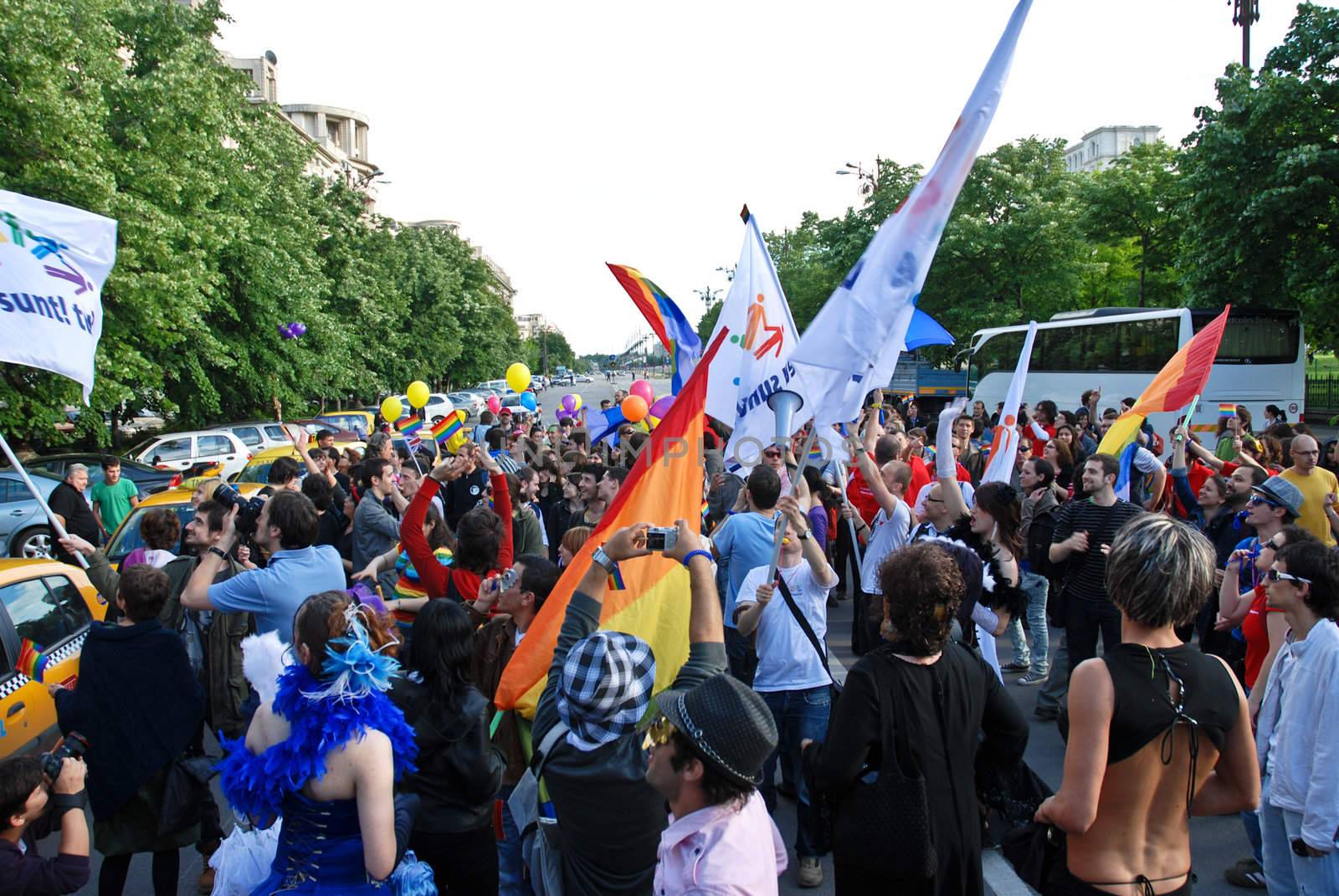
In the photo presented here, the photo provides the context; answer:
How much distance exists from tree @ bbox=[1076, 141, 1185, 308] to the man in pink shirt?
101ft

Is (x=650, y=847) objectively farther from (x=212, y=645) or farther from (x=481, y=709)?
(x=212, y=645)

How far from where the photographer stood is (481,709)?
3256 millimetres

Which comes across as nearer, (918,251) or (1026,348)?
(918,251)

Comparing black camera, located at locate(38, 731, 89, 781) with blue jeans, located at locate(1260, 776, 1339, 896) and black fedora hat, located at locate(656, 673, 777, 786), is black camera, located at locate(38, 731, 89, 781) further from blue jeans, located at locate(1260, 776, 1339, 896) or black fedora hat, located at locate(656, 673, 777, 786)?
blue jeans, located at locate(1260, 776, 1339, 896)

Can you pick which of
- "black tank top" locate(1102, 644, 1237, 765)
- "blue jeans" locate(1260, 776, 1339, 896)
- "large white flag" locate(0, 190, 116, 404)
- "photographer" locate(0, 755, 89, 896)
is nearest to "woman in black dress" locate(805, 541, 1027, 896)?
"black tank top" locate(1102, 644, 1237, 765)

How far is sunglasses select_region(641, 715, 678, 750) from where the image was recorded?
2.27 metres

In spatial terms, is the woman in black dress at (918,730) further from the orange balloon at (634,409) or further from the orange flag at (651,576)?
the orange balloon at (634,409)

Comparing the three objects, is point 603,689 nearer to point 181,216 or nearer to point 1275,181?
point 181,216

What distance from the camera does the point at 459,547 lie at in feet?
16.1

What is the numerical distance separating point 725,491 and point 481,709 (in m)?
3.46

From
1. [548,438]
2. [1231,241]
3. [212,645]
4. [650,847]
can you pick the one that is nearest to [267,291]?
[548,438]

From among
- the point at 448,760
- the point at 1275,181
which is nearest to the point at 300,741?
the point at 448,760

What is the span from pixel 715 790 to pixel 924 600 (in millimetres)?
871

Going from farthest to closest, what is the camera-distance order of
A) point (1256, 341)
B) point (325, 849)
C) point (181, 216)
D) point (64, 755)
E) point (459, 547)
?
point (1256, 341) → point (181, 216) → point (459, 547) → point (64, 755) → point (325, 849)
